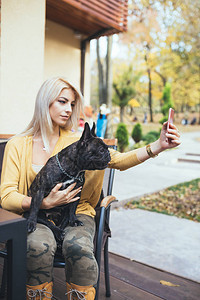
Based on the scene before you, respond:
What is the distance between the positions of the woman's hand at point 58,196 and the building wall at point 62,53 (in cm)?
518

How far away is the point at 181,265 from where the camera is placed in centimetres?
271

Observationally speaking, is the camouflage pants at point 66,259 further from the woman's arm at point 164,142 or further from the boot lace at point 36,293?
the woman's arm at point 164,142

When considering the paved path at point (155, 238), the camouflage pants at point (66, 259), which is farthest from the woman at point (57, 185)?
the paved path at point (155, 238)

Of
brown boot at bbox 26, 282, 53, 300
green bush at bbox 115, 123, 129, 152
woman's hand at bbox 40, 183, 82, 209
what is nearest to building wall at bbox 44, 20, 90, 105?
→ green bush at bbox 115, 123, 129, 152

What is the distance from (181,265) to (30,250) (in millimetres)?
1747

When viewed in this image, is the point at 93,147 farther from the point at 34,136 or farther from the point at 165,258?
the point at 165,258

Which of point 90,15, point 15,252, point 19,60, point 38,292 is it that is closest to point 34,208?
point 38,292

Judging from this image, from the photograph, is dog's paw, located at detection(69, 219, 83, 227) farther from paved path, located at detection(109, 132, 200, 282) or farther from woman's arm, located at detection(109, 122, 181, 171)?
paved path, located at detection(109, 132, 200, 282)

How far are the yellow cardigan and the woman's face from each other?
0.43ft

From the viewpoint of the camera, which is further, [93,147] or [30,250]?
[93,147]

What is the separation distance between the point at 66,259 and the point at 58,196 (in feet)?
1.03

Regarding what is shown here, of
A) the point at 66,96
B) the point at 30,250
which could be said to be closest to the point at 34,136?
the point at 66,96

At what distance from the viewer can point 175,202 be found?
5043 millimetres

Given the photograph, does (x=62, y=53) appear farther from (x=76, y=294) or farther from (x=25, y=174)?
(x=76, y=294)
